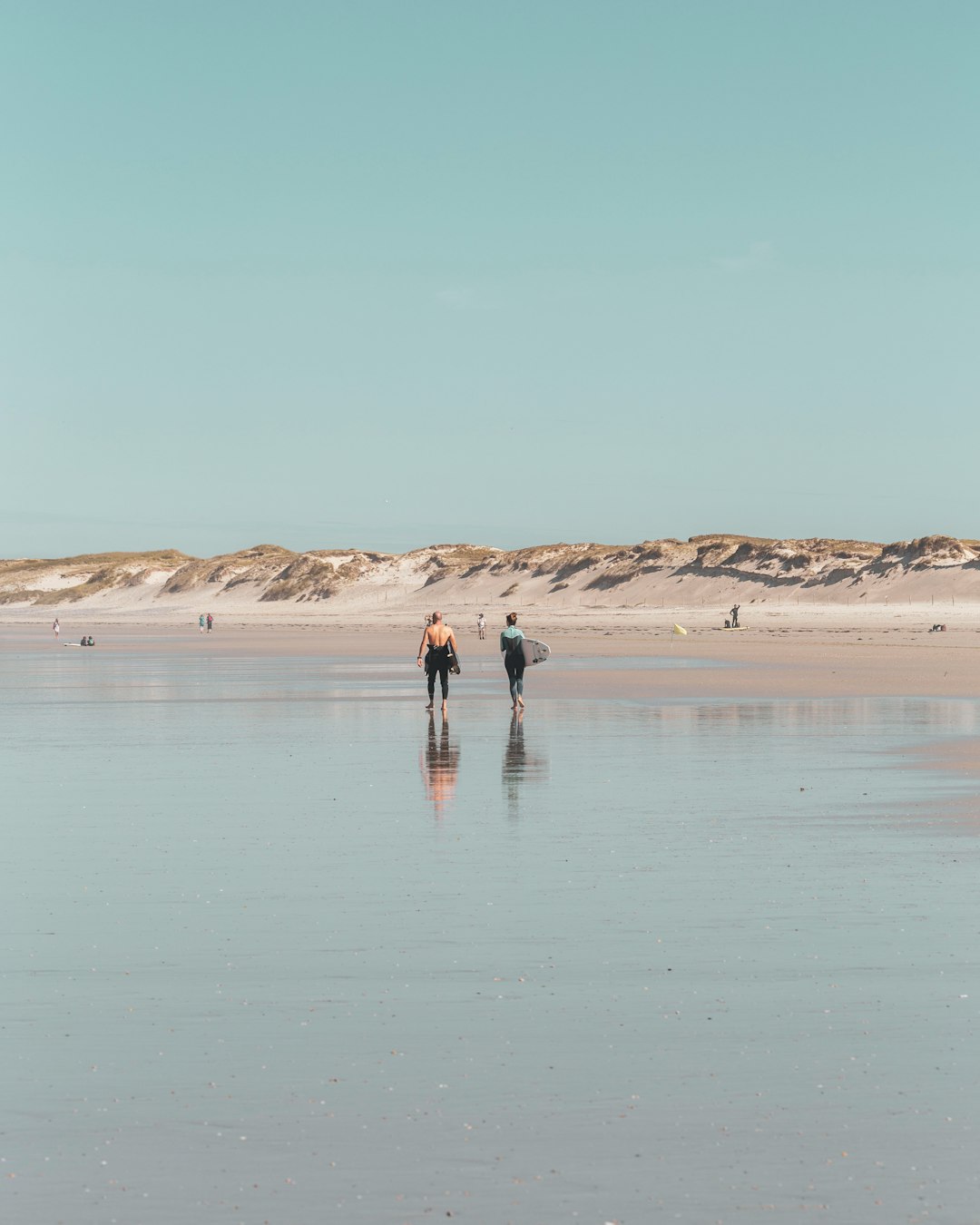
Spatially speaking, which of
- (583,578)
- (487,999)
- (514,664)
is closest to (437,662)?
(514,664)

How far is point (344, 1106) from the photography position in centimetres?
590

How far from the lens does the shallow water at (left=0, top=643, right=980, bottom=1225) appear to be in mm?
5211

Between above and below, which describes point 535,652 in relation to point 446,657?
below

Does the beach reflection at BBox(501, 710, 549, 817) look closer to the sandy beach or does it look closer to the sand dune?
the sandy beach

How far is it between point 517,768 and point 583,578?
130 meters

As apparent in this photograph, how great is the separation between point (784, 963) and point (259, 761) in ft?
36.4

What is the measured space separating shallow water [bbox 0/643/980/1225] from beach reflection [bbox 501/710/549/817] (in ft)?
0.44

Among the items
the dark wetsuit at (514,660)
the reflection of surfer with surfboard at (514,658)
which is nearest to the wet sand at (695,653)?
the reflection of surfer with surfboard at (514,658)

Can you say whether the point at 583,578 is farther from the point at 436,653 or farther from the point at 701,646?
the point at 436,653

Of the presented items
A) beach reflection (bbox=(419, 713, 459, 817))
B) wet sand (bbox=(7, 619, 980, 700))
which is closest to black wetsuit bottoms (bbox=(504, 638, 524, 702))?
beach reflection (bbox=(419, 713, 459, 817))

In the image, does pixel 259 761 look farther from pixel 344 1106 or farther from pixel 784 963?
pixel 344 1106

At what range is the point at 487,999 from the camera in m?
7.45

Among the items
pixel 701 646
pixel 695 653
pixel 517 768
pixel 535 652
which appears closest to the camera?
pixel 517 768

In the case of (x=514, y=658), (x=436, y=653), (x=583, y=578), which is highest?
(x=583, y=578)
